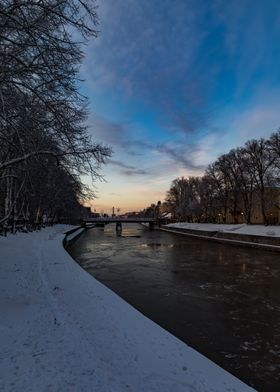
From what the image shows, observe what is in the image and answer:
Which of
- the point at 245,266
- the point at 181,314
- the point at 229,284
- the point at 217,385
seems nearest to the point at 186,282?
the point at 229,284

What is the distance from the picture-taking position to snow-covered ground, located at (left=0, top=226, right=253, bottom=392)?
5.15 m

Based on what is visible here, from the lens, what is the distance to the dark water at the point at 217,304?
8.91m

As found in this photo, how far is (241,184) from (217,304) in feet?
166

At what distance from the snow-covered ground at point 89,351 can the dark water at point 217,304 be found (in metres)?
1.86

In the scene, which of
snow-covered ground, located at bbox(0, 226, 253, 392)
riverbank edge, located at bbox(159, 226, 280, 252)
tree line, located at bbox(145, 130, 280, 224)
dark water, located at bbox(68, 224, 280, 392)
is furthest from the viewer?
tree line, located at bbox(145, 130, 280, 224)

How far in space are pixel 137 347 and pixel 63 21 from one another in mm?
6529

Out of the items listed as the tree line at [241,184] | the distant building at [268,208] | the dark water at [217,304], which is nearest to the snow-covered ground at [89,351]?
the dark water at [217,304]

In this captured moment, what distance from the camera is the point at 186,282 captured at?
19.7m

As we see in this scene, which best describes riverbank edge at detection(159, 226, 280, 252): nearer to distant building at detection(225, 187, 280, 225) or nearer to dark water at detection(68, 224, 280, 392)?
distant building at detection(225, 187, 280, 225)

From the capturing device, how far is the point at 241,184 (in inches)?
2469

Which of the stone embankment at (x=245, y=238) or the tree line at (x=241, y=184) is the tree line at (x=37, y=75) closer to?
the stone embankment at (x=245, y=238)

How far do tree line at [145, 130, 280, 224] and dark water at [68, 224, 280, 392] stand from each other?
28.9 metres

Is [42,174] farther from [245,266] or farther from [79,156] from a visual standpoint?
[245,266]

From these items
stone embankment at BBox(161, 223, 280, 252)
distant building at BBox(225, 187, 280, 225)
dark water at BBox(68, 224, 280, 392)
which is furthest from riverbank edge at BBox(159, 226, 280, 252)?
dark water at BBox(68, 224, 280, 392)
